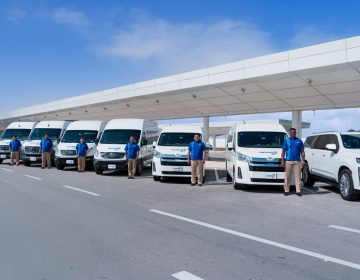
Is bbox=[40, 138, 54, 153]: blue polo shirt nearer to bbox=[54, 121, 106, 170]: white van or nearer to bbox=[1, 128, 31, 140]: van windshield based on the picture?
bbox=[54, 121, 106, 170]: white van

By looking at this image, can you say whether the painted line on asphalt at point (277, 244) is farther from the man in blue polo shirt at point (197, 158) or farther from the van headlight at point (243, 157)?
the man in blue polo shirt at point (197, 158)

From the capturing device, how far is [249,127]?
12.6 meters

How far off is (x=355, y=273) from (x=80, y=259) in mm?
3441

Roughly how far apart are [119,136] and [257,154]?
25.2 ft

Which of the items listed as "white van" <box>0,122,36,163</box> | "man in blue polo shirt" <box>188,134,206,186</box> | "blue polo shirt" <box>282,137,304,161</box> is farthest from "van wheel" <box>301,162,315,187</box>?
"white van" <box>0,122,36,163</box>

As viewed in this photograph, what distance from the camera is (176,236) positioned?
5926 millimetres

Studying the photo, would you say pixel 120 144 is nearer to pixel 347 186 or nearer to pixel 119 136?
pixel 119 136

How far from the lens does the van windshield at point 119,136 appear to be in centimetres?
1662

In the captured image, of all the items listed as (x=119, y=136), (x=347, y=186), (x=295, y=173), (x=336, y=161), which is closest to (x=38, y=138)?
(x=119, y=136)

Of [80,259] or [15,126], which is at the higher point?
[15,126]

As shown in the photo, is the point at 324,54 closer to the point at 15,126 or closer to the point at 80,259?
the point at 80,259

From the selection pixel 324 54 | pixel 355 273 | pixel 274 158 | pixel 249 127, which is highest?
pixel 324 54

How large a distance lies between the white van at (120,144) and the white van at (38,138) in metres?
5.41

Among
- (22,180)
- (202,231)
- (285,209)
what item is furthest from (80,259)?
(22,180)
